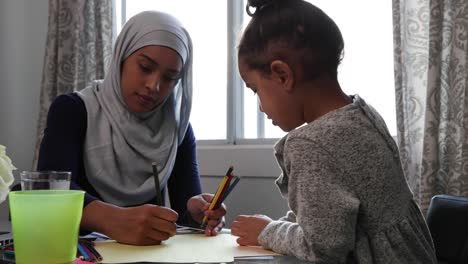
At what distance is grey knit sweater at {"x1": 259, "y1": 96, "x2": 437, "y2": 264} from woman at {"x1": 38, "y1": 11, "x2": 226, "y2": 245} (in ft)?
1.67

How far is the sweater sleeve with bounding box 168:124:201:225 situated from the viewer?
5.23 feet

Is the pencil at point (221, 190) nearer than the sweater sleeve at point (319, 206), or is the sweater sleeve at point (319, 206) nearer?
the sweater sleeve at point (319, 206)

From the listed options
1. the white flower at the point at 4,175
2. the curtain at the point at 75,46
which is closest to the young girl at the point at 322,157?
the white flower at the point at 4,175

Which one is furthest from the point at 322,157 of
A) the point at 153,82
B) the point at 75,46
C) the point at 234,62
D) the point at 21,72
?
the point at 21,72

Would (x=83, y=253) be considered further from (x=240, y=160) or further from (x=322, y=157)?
(x=240, y=160)

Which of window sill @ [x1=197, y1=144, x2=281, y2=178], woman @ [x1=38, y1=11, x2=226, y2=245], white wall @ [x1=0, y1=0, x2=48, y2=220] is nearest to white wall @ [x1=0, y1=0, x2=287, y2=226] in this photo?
white wall @ [x1=0, y1=0, x2=48, y2=220]

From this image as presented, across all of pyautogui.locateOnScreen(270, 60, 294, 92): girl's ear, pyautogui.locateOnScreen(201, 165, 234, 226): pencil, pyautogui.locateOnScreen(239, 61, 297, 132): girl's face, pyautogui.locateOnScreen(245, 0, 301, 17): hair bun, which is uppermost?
pyautogui.locateOnScreen(245, 0, 301, 17): hair bun

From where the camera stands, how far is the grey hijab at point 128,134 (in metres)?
1.42

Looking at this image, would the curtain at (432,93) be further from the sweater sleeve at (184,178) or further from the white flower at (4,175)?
the white flower at (4,175)

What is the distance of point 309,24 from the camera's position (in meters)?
0.90

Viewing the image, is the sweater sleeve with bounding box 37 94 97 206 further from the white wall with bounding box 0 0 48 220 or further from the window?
the white wall with bounding box 0 0 48 220

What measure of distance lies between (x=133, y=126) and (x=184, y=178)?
10.0 inches

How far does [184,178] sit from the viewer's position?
1623mm

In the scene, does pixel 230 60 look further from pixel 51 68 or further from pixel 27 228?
pixel 27 228
